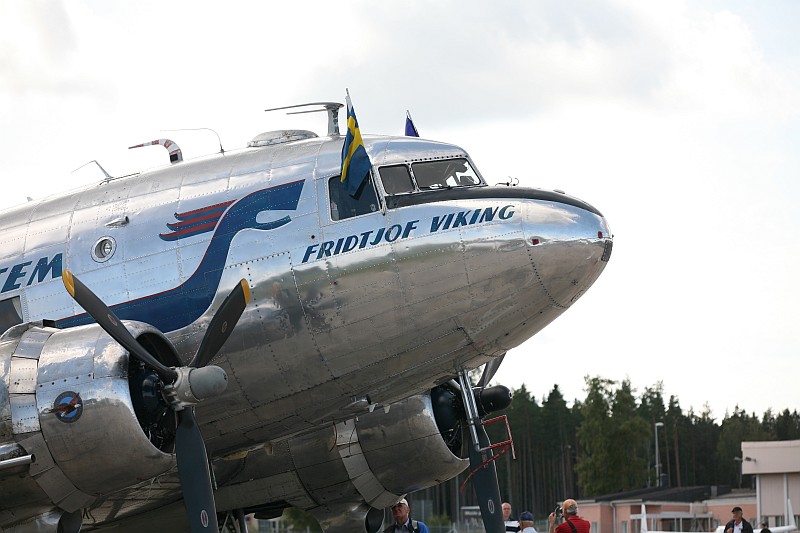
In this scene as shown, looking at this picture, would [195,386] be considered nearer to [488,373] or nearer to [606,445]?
[488,373]

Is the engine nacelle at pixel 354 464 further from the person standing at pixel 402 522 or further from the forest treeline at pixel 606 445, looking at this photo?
the forest treeline at pixel 606 445

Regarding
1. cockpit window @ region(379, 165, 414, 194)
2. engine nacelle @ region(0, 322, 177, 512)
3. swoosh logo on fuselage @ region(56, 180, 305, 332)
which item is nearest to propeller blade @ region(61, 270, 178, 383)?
engine nacelle @ region(0, 322, 177, 512)

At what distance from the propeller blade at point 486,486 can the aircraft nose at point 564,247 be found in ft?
8.44

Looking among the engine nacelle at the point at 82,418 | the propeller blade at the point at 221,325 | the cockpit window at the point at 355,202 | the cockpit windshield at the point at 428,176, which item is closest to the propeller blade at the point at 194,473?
the engine nacelle at the point at 82,418

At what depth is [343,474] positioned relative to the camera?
611 inches

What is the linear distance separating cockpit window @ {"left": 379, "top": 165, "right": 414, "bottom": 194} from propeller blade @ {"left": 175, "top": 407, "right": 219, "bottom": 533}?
3202 millimetres

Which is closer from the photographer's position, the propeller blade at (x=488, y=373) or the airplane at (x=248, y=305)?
the airplane at (x=248, y=305)

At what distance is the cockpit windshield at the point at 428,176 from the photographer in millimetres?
12812

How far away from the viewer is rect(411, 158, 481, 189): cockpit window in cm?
1296

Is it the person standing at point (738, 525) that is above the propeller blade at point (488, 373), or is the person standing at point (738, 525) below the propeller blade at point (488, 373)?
below

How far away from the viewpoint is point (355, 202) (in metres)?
12.7

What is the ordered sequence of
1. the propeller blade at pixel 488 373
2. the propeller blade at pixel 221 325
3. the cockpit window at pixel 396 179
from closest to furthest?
1. the propeller blade at pixel 221 325
2. the cockpit window at pixel 396 179
3. the propeller blade at pixel 488 373

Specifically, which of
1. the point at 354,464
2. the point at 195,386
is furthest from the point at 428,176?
the point at 354,464

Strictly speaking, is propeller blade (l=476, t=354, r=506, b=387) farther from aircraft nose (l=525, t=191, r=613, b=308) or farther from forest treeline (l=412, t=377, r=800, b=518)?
forest treeline (l=412, t=377, r=800, b=518)
